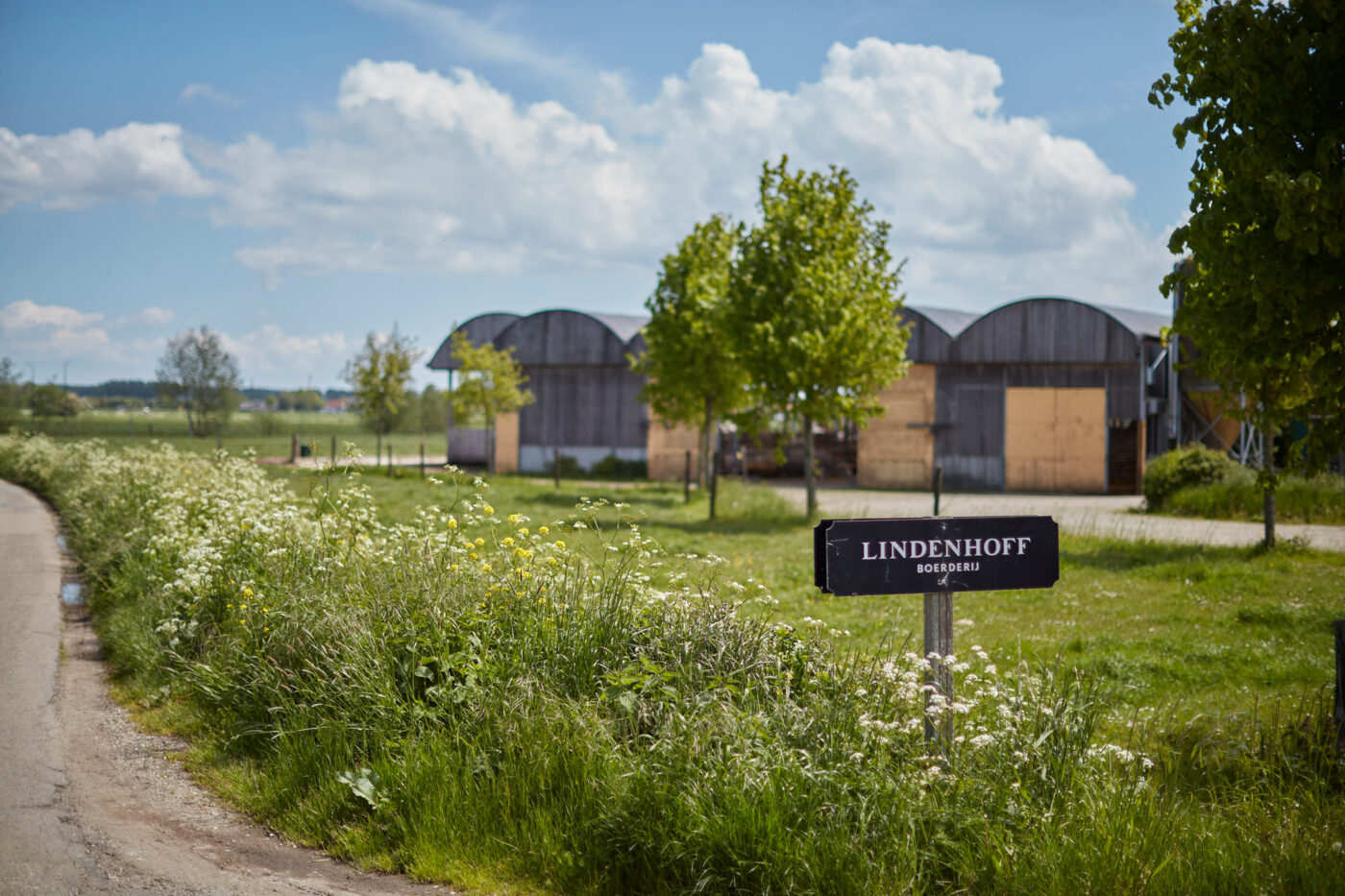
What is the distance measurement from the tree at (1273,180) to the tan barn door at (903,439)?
24418 mm

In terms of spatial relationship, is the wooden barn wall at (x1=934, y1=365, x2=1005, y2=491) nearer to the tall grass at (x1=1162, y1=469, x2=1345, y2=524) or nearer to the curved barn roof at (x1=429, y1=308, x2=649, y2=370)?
the tall grass at (x1=1162, y1=469, x2=1345, y2=524)

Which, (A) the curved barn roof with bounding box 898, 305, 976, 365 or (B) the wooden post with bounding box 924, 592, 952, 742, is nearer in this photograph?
(B) the wooden post with bounding box 924, 592, 952, 742

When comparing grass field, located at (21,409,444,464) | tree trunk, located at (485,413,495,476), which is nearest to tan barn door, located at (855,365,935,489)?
tree trunk, located at (485,413,495,476)

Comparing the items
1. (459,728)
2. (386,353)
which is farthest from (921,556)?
(386,353)

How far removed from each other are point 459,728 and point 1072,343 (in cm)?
2757

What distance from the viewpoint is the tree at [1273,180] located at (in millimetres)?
5496

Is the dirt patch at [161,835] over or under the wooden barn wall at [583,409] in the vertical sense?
under

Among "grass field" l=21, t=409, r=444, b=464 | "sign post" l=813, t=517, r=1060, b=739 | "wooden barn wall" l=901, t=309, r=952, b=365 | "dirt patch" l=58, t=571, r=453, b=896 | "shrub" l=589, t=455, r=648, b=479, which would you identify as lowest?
"dirt patch" l=58, t=571, r=453, b=896

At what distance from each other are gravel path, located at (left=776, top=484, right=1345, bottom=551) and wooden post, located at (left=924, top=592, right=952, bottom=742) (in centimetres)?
450

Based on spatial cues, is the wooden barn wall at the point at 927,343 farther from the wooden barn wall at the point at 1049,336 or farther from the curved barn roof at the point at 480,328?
the curved barn roof at the point at 480,328

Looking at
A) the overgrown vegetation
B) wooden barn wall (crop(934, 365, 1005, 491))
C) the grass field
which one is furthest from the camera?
the grass field

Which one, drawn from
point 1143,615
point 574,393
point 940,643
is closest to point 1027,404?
point 574,393

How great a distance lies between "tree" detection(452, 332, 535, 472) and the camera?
3312cm

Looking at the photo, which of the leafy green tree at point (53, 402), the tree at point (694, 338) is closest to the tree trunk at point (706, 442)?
the tree at point (694, 338)
